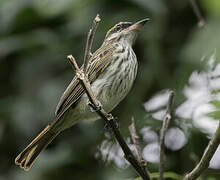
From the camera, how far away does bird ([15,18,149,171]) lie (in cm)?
333

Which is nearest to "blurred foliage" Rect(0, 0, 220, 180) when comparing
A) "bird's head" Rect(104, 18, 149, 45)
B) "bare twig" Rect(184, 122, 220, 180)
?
"bird's head" Rect(104, 18, 149, 45)

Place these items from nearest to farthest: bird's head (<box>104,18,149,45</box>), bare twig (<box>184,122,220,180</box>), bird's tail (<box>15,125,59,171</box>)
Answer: bare twig (<box>184,122,220,180</box>)
bird's tail (<box>15,125,59,171</box>)
bird's head (<box>104,18,149,45</box>)

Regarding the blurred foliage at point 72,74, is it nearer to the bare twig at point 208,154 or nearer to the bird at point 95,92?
the bird at point 95,92

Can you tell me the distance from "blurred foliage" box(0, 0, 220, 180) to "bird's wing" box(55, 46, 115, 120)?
73cm

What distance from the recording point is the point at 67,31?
473 centimetres

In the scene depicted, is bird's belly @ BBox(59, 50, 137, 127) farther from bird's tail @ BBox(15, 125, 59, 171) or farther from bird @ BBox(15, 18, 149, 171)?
bird's tail @ BBox(15, 125, 59, 171)

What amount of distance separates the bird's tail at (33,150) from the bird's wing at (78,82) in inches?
6.9

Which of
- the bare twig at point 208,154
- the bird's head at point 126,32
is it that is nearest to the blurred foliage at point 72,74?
the bird's head at point 126,32

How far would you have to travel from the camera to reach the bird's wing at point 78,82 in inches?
131

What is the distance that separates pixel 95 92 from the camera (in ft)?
11.1

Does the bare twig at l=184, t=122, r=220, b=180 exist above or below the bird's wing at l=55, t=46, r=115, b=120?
below

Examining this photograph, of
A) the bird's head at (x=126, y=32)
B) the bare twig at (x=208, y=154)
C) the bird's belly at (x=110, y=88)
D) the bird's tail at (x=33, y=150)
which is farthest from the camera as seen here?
the bird's head at (x=126, y=32)

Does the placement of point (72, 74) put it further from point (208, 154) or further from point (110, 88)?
point (208, 154)

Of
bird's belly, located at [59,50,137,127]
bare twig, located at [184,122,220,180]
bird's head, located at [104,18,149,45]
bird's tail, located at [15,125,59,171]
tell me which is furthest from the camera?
bird's head, located at [104,18,149,45]
